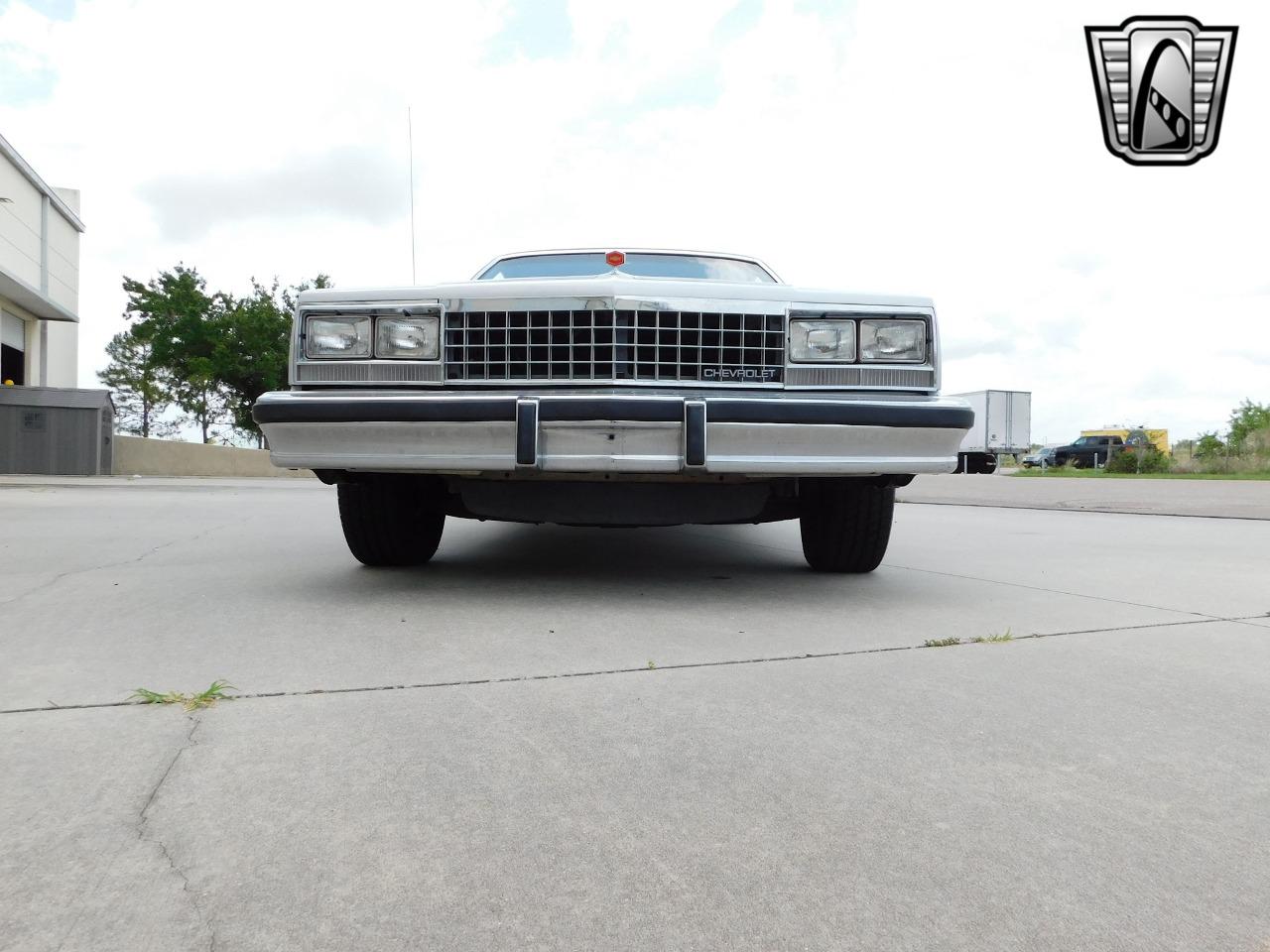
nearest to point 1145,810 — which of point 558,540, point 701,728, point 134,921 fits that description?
point 701,728

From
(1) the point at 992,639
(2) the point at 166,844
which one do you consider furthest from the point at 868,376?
(2) the point at 166,844

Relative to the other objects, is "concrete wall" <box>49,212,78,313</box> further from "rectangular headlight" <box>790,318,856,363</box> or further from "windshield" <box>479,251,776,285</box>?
"rectangular headlight" <box>790,318,856,363</box>

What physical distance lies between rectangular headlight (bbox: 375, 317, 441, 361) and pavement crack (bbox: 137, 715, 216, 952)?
1.90 m

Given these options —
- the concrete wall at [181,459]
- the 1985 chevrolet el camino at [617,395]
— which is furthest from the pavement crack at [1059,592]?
the concrete wall at [181,459]

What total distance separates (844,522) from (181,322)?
31607 mm

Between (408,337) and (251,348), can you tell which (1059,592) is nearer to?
(408,337)

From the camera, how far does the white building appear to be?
2072cm

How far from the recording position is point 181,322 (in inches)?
1209

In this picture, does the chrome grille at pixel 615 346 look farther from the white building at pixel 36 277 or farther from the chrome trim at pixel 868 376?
the white building at pixel 36 277

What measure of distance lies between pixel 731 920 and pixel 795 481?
264 cm

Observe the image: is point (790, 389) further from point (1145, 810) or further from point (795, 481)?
point (1145, 810)

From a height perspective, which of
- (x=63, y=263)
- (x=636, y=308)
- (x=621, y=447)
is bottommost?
(x=621, y=447)

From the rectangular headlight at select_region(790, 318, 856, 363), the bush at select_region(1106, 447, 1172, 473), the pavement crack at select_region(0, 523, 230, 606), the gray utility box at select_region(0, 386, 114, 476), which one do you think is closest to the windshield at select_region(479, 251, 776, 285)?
the rectangular headlight at select_region(790, 318, 856, 363)

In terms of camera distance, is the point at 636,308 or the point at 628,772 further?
the point at 636,308
